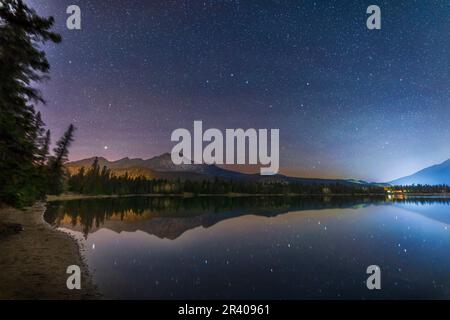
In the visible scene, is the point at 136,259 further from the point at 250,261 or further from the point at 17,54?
the point at 17,54

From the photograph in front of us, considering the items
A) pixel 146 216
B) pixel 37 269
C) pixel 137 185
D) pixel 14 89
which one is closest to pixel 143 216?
pixel 146 216

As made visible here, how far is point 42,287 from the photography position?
11031 millimetres

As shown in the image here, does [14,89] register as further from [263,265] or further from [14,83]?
[263,265]

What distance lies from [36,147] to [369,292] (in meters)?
16.4

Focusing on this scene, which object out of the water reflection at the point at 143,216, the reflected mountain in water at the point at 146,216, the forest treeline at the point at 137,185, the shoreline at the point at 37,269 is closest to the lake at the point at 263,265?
the shoreline at the point at 37,269

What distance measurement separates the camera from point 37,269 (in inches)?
521

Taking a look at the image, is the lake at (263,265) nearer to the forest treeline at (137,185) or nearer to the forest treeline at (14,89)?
the forest treeline at (14,89)

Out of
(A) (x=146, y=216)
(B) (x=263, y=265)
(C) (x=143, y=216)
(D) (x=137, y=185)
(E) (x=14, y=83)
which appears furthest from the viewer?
(D) (x=137, y=185)

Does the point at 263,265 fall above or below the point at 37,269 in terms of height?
below

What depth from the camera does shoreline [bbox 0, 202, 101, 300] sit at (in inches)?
416

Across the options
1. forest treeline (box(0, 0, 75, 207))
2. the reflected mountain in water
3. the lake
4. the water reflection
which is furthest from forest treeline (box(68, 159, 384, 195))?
forest treeline (box(0, 0, 75, 207))

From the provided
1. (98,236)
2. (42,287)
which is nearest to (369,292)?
(42,287)

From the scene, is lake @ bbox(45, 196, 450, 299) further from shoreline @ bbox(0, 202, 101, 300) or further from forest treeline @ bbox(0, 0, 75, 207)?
forest treeline @ bbox(0, 0, 75, 207)

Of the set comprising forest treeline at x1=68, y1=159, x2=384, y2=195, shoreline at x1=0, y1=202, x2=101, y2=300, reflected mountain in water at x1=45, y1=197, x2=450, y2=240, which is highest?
forest treeline at x1=68, y1=159, x2=384, y2=195
